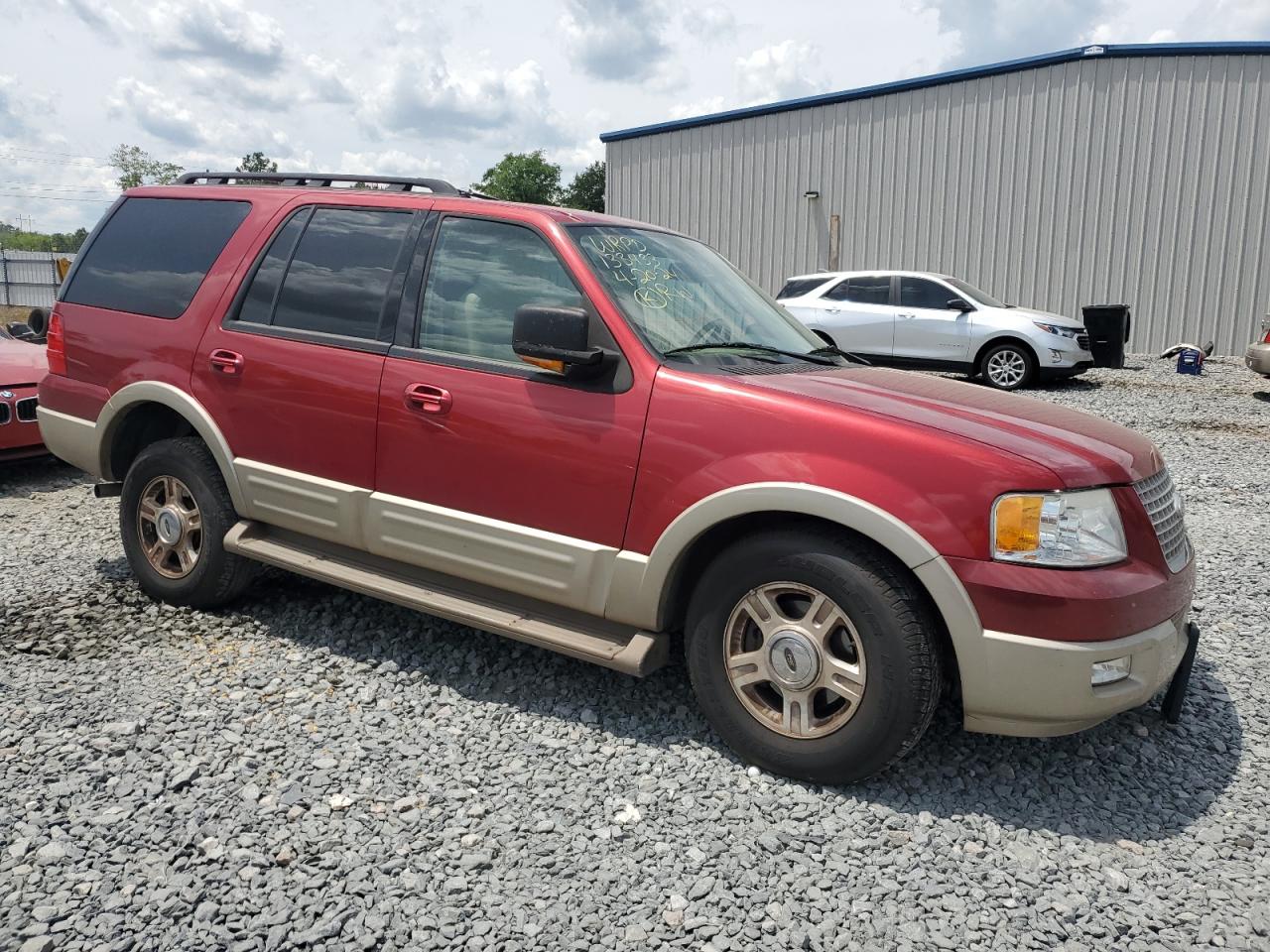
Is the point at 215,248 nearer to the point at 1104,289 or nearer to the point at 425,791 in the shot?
the point at 425,791

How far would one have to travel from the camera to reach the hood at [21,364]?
7.08 metres

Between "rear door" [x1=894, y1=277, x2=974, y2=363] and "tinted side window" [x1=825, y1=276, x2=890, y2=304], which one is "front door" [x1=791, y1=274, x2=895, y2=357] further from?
"rear door" [x1=894, y1=277, x2=974, y2=363]

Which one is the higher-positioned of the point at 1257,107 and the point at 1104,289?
the point at 1257,107

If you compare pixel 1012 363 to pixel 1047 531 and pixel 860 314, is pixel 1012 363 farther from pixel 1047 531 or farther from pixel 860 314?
pixel 1047 531

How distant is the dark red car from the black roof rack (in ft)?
9.67

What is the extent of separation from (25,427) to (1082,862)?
725cm

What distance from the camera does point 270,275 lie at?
167 inches

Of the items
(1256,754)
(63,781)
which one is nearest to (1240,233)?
(1256,754)

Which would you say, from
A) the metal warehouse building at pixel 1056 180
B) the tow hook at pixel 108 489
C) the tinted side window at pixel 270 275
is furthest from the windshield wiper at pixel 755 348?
the metal warehouse building at pixel 1056 180

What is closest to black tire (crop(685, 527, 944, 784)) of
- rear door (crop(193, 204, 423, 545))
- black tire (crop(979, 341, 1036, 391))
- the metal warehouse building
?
rear door (crop(193, 204, 423, 545))

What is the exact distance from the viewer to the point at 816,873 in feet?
8.91

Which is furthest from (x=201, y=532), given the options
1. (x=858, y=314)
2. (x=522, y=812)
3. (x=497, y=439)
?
(x=858, y=314)

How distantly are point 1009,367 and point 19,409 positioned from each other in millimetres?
11859

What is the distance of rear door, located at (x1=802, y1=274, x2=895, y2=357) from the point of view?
566 inches
